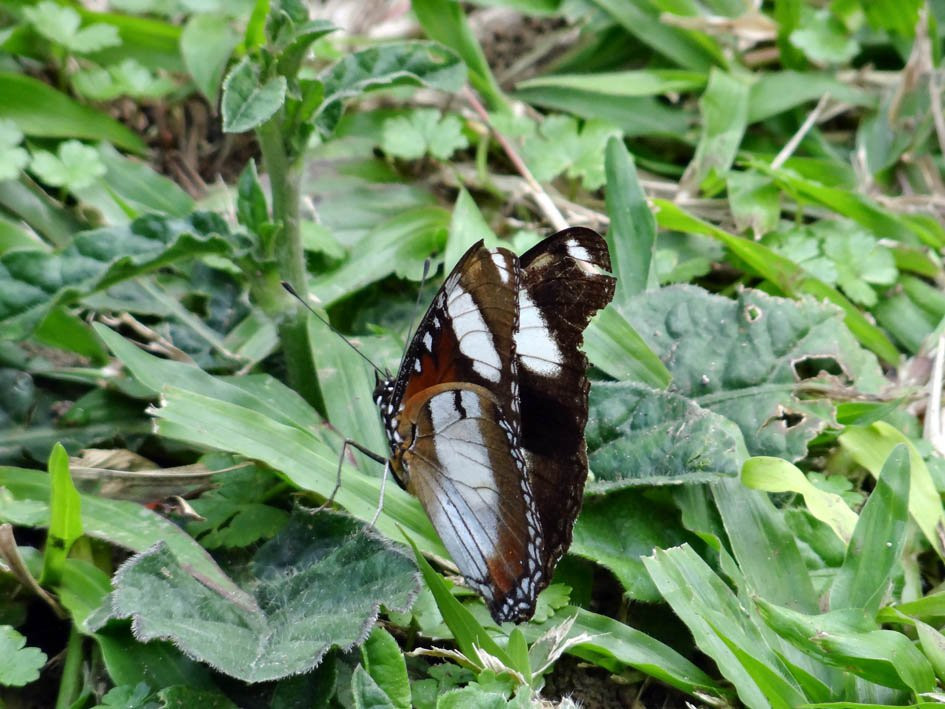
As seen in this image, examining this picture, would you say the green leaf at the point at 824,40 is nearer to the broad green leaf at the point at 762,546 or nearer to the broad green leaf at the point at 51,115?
the broad green leaf at the point at 762,546

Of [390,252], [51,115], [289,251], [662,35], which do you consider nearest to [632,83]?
[662,35]

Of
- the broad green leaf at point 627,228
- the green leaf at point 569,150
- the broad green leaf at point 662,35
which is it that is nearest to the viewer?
the broad green leaf at point 627,228

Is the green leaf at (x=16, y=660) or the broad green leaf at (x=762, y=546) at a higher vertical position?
the broad green leaf at (x=762, y=546)

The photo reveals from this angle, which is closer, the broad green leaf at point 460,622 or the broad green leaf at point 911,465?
the broad green leaf at point 460,622

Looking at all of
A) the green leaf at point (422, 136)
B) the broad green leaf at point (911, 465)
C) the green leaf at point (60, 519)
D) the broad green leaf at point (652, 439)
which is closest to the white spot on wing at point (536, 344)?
the broad green leaf at point (652, 439)

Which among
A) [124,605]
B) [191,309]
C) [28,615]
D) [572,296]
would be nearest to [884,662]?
[572,296]

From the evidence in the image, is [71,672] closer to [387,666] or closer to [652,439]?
[387,666]

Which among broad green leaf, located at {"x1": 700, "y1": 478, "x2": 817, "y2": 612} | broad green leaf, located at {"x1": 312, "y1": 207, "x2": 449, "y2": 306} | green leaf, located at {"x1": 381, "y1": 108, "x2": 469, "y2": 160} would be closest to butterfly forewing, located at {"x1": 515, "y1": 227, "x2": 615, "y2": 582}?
broad green leaf, located at {"x1": 700, "y1": 478, "x2": 817, "y2": 612}
